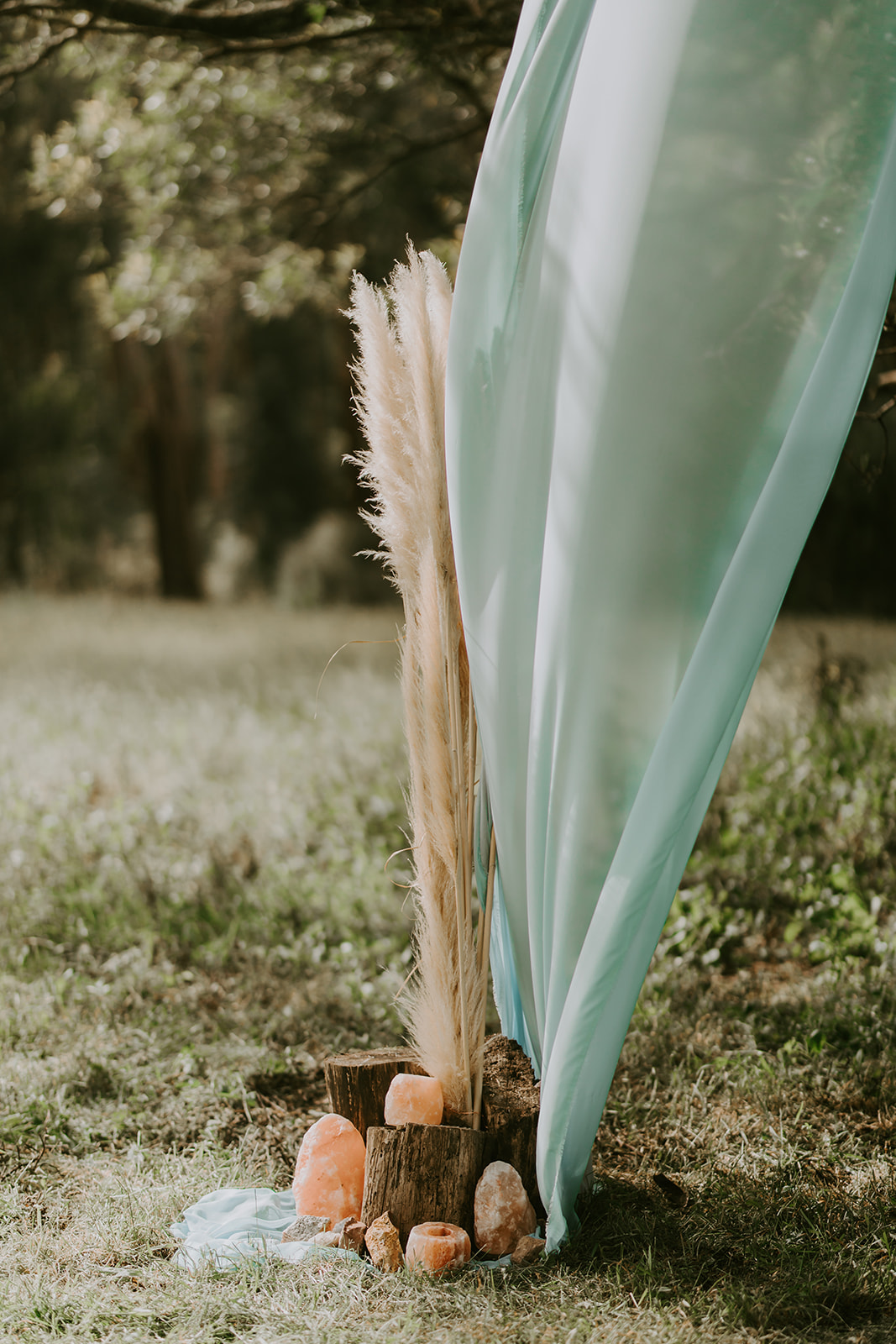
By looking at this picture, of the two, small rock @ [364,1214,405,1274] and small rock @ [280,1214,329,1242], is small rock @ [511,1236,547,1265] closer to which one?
small rock @ [364,1214,405,1274]

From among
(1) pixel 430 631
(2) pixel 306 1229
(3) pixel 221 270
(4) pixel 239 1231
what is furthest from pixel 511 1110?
(3) pixel 221 270

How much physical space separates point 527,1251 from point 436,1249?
7.5 inches

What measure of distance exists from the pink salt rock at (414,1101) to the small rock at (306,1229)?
9.5 inches

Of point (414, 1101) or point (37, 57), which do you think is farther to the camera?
point (37, 57)

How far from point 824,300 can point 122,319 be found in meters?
7.86

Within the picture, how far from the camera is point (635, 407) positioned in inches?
80.4

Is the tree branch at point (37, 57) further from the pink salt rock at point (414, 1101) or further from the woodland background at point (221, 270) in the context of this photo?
the pink salt rock at point (414, 1101)

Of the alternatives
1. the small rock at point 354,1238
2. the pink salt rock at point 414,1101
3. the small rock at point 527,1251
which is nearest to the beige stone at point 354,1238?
the small rock at point 354,1238

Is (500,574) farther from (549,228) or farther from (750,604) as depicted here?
(549,228)

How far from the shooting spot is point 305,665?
340 inches

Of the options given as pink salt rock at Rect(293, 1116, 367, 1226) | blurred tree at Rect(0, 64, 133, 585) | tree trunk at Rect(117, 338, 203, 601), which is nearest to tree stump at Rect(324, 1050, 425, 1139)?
pink salt rock at Rect(293, 1116, 367, 1226)

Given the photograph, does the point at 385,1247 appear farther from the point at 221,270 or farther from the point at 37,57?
the point at 221,270

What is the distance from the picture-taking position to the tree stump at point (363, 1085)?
2371mm

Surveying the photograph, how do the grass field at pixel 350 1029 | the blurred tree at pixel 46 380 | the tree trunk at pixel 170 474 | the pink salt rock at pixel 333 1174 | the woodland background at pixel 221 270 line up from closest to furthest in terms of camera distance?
the grass field at pixel 350 1029 → the pink salt rock at pixel 333 1174 → the woodland background at pixel 221 270 → the blurred tree at pixel 46 380 → the tree trunk at pixel 170 474
